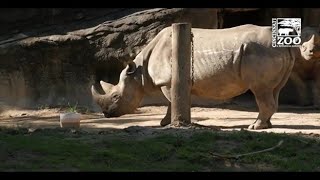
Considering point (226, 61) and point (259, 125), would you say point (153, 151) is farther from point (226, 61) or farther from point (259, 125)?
point (226, 61)

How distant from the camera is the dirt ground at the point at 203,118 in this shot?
10180 mm

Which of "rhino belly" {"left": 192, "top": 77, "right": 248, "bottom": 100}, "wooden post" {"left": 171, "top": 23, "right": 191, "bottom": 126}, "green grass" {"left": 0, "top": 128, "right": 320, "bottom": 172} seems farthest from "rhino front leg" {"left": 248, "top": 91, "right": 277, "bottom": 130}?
"green grass" {"left": 0, "top": 128, "right": 320, "bottom": 172}

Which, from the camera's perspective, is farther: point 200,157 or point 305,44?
point 305,44

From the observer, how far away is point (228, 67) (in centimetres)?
988

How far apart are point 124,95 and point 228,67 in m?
2.14

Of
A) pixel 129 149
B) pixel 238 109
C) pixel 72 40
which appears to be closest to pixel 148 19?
pixel 72 40

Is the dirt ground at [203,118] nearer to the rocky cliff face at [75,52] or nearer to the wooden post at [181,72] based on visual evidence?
the rocky cliff face at [75,52]

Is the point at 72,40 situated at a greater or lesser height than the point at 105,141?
greater

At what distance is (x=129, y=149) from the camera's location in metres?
6.86

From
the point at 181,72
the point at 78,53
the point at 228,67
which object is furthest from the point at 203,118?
the point at 78,53

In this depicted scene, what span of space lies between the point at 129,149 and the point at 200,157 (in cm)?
83

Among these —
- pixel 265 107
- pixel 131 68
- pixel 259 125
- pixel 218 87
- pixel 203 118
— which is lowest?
pixel 203 118
